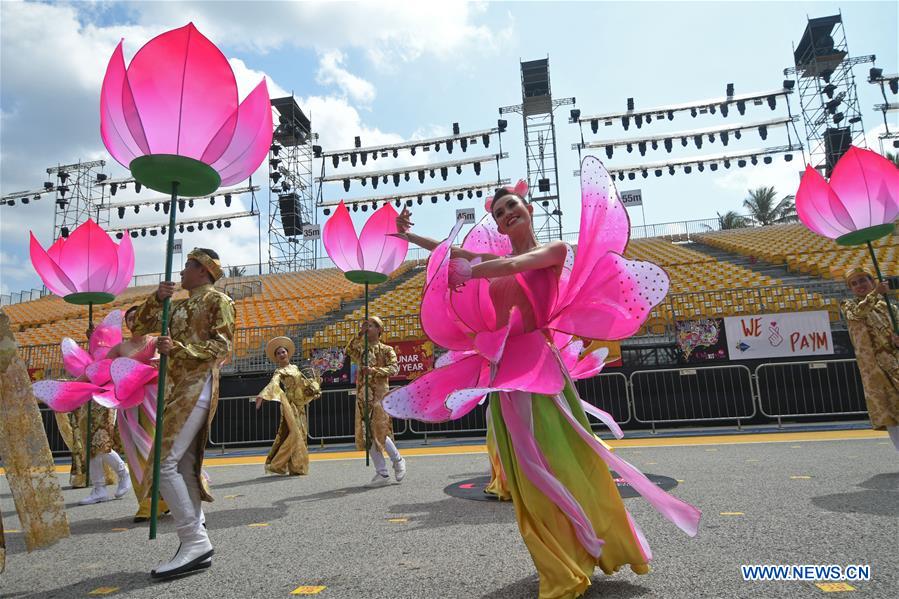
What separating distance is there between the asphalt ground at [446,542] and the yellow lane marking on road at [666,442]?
178 cm

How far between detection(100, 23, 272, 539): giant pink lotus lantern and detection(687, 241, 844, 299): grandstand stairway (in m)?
11.6

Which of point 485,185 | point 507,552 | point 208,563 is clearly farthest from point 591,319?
point 485,185

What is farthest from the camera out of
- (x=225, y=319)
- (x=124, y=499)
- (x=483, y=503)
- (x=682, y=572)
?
A: (x=124, y=499)

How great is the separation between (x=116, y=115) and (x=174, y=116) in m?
0.30

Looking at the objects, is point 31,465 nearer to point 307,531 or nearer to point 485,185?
point 307,531

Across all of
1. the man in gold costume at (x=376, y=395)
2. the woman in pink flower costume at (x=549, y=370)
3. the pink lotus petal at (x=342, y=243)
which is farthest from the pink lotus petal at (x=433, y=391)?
the man in gold costume at (x=376, y=395)

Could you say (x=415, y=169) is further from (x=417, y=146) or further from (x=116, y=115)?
(x=116, y=115)

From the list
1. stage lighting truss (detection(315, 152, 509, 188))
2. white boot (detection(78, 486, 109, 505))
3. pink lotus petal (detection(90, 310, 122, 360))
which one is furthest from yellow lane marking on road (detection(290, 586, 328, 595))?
stage lighting truss (detection(315, 152, 509, 188))

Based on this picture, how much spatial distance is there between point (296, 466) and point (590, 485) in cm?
529

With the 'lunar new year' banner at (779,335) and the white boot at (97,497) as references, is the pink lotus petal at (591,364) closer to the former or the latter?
the white boot at (97,497)

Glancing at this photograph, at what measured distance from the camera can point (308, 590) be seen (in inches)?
92.2

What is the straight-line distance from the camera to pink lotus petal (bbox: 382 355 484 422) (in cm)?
228

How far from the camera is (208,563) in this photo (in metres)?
2.81

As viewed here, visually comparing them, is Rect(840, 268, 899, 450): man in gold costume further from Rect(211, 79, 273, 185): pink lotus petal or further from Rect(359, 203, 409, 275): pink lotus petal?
Rect(211, 79, 273, 185): pink lotus petal
